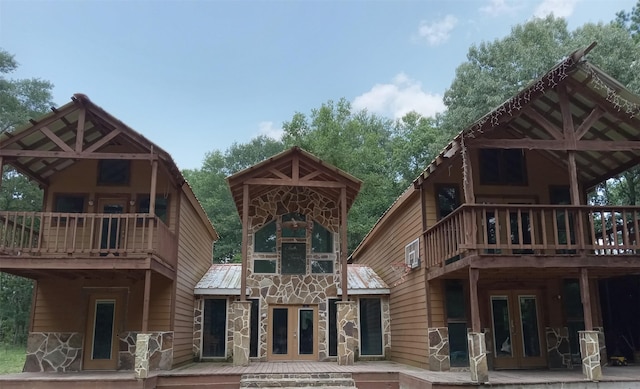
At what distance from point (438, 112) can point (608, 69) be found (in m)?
13.7

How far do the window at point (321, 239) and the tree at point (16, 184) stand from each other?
16936 millimetres

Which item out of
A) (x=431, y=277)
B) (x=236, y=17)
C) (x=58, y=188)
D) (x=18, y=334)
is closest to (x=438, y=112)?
(x=236, y=17)

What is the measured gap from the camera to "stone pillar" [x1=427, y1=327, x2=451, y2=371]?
11.0 metres

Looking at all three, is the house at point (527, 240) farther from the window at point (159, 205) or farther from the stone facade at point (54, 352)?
the stone facade at point (54, 352)

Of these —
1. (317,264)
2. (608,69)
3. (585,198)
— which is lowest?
(317,264)

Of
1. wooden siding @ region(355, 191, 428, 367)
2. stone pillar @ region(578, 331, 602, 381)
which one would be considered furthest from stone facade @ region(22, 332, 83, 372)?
stone pillar @ region(578, 331, 602, 381)

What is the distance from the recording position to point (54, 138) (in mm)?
10391

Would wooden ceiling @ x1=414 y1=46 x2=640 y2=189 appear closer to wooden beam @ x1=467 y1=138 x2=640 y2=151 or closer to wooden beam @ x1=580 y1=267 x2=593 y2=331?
wooden beam @ x1=467 y1=138 x2=640 y2=151

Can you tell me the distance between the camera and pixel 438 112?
30969mm

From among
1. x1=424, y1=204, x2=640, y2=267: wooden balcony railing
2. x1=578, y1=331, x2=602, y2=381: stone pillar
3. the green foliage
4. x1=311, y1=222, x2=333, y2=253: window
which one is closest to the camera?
x1=578, y1=331, x2=602, y2=381: stone pillar

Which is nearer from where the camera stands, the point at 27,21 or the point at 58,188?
the point at 58,188

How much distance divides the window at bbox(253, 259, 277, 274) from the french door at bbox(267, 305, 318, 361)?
1076 millimetres

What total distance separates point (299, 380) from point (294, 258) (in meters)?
4.60

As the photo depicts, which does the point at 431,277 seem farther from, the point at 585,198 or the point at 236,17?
the point at 236,17
